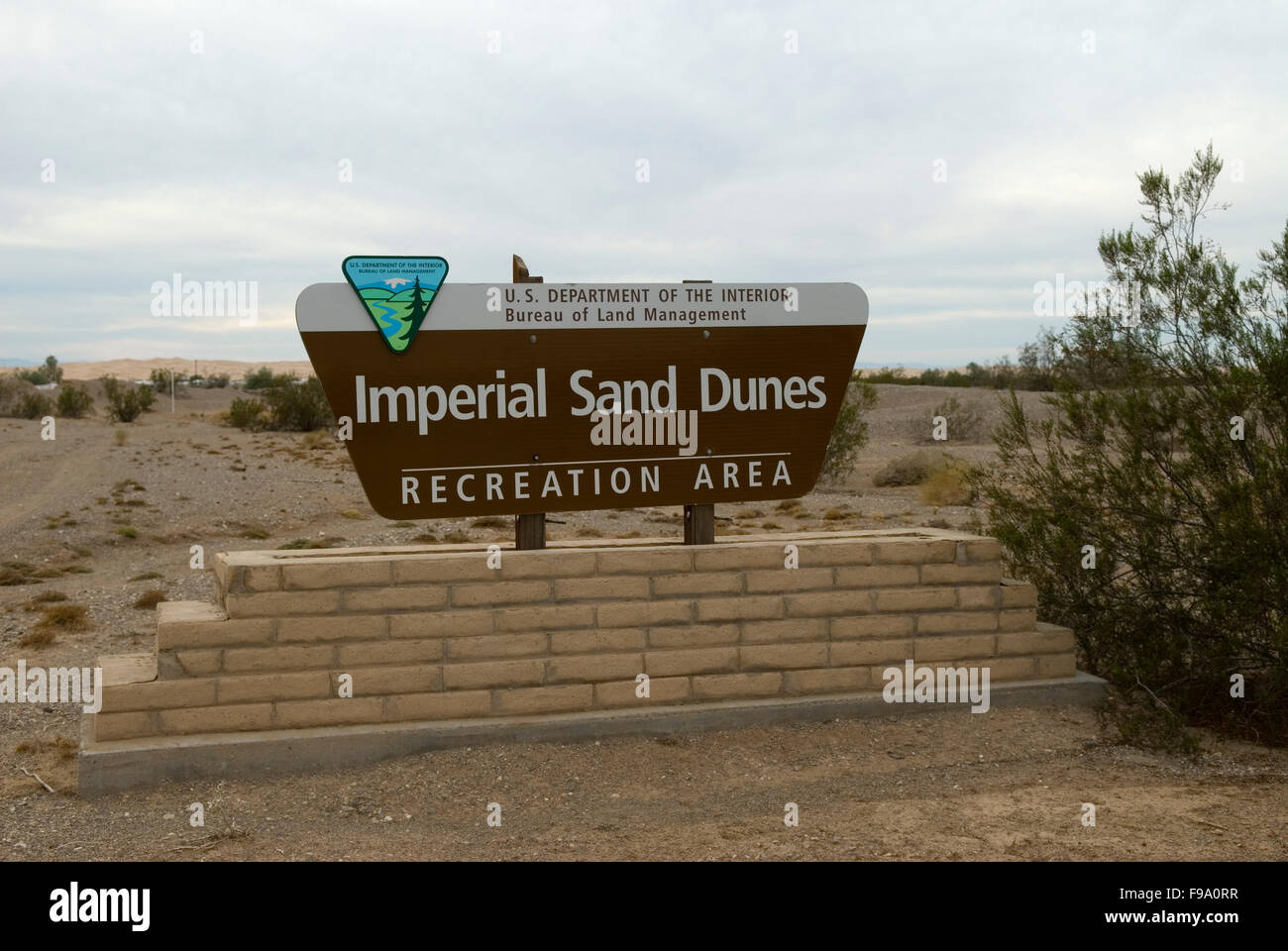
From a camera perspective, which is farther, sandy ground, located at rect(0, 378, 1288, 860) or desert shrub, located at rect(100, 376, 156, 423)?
desert shrub, located at rect(100, 376, 156, 423)

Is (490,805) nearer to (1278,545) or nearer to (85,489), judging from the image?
(1278,545)

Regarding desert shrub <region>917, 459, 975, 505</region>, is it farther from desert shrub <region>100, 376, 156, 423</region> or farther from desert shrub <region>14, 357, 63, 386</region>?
desert shrub <region>14, 357, 63, 386</region>

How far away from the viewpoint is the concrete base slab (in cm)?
589

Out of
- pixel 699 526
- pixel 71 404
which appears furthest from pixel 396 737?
pixel 71 404

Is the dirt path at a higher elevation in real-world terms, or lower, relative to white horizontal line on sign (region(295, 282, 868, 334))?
lower

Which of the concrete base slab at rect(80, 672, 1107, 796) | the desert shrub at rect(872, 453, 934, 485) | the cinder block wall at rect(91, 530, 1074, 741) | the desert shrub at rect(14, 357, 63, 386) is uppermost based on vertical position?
the desert shrub at rect(14, 357, 63, 386)

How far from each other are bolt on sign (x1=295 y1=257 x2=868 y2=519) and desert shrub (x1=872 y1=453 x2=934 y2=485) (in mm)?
18469

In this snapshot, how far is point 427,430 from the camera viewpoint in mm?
6730

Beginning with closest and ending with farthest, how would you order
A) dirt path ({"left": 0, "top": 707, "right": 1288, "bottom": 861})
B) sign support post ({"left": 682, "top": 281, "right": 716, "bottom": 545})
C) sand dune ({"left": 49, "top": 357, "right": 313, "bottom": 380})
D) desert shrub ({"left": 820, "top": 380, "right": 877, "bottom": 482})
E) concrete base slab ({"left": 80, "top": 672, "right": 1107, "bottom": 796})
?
1. dirt path ({"left": 0, "top": 707, "right": 1288, "bottom": 861})
2. concrete base slab ({"left": 80, "top": 672, "right": 1107, "bottom": 796})
3. sign support post ({"left": 682, "top": 281, "right": 716, "bottom": 545})
4. desert shrub ({"left": 820, "top": 380, "right": 877, "bottom": 482})
5. sand dune ({"left": 49, "top": 357, "right": 313, "bottom": 380})

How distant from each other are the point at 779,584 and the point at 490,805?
88.9 inches

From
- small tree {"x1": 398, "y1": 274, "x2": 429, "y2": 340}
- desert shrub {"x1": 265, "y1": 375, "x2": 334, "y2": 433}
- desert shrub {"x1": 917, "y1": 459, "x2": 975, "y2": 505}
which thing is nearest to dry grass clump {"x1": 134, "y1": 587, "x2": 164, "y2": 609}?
small tree {"x1": 398, "y1": 274, "x2": 429, "y2": 340}

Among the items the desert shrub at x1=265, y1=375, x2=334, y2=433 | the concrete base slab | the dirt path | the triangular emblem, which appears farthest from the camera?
the desert shrub at x1=265, y1=375, x2=334, y2=433

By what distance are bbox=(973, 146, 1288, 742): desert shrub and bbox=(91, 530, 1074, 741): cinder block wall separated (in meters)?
0.75

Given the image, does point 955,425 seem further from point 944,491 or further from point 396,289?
point 396,289
